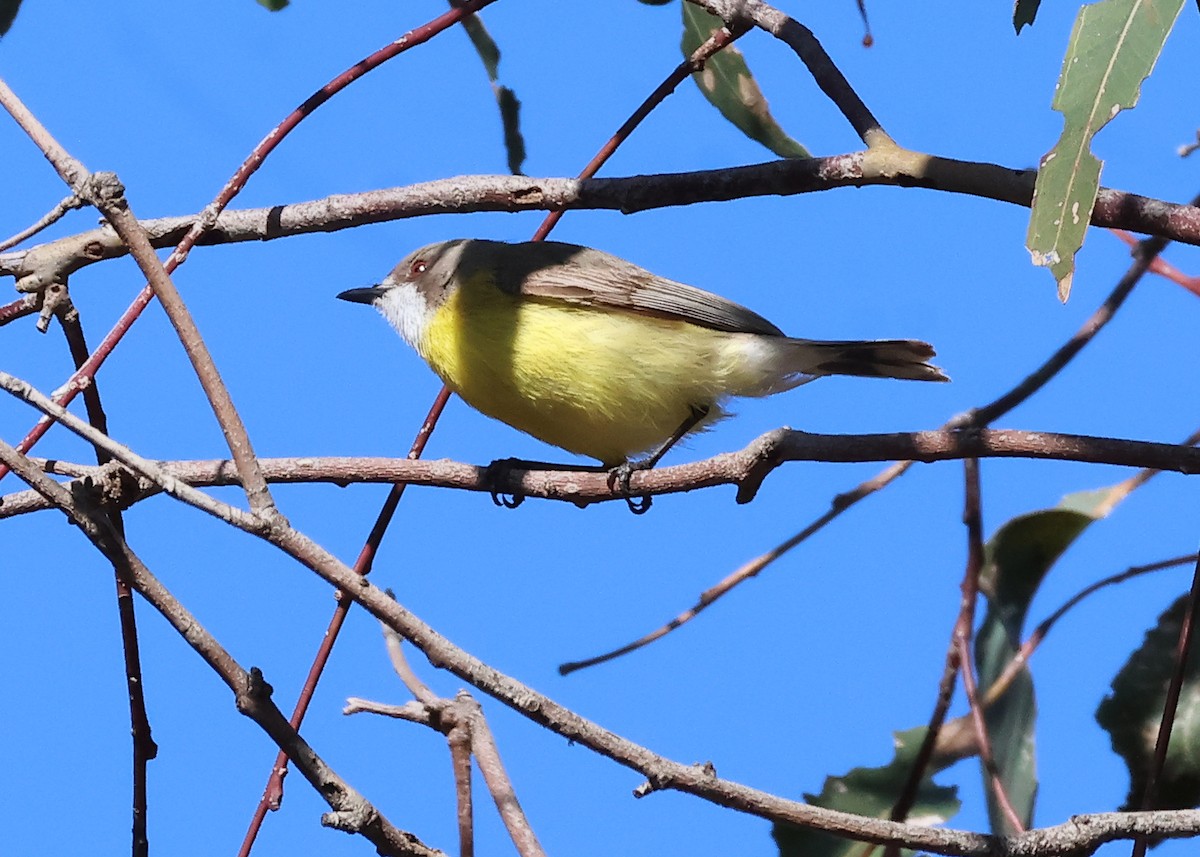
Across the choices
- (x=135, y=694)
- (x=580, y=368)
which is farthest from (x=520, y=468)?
(x=135, y=694)

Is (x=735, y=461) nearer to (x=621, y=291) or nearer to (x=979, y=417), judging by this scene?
(x=979, y=417)

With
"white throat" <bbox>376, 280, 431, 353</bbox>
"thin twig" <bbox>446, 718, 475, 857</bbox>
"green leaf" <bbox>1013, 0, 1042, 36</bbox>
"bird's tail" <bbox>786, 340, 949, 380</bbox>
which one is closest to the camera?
"thin twig" <bbox>446, 718, 475, 857</bbox>

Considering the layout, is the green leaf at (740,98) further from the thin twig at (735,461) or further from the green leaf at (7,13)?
the green leaf at (7,13)

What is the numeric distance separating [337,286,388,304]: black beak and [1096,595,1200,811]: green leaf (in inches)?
105

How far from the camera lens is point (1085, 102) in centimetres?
198

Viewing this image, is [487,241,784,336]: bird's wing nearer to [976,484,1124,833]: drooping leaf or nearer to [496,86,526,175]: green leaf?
[496,86,526,175]: green leaf

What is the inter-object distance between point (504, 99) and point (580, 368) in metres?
0.80

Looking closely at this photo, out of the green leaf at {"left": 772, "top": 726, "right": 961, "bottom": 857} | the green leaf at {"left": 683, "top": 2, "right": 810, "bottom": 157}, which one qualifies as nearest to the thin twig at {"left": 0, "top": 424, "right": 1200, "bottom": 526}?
the green leaf at {"left": 772, "top": 726, "right": 961, "bottom": 857}

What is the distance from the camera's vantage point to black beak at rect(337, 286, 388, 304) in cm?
460

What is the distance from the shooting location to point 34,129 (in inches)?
71.7

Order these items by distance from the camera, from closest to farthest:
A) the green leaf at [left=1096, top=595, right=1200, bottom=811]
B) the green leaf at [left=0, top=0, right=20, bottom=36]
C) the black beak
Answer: the green leaf at [left=1096, top=595, right=1200, bottom=811], the green leaf at [left=0, top=0, right=20, bottom=36], the black beak

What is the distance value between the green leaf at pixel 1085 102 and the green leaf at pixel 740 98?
5.79ft

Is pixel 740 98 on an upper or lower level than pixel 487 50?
lower

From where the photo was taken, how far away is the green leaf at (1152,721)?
3.03 meters
